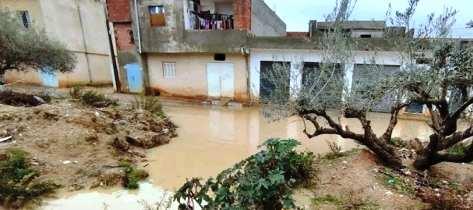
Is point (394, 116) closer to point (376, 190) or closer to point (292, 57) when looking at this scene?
point (376, 190)

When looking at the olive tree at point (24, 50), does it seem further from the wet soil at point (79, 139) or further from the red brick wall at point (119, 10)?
the red brick wall at point (119, 10)

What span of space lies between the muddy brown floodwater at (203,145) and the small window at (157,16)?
152 inches

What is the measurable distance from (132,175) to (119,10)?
35.4 feet

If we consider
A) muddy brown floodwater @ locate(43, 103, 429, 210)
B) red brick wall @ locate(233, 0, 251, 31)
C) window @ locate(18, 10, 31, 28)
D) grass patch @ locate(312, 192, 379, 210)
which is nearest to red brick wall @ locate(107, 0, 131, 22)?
muddy brown floodwater @ locate(43, 103, 429, 210)

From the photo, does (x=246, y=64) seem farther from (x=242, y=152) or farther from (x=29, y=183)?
(x=29, y=183)

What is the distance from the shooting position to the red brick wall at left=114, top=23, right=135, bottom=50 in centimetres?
1578

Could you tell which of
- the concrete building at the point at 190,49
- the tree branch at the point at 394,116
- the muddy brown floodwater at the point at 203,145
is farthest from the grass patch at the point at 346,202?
the concrete building at the point at 190,49

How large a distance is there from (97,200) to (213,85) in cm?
1015

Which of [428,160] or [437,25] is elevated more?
[437,25]

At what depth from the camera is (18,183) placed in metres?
6.20

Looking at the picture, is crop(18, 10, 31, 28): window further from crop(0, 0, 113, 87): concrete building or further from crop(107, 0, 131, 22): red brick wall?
crop(107, 0, 131, 22): red brick wall

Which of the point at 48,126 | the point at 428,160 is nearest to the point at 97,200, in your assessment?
the point at 48,126

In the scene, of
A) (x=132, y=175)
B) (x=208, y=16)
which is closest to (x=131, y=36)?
(x=208, y=16)

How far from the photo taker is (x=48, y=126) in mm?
8820
